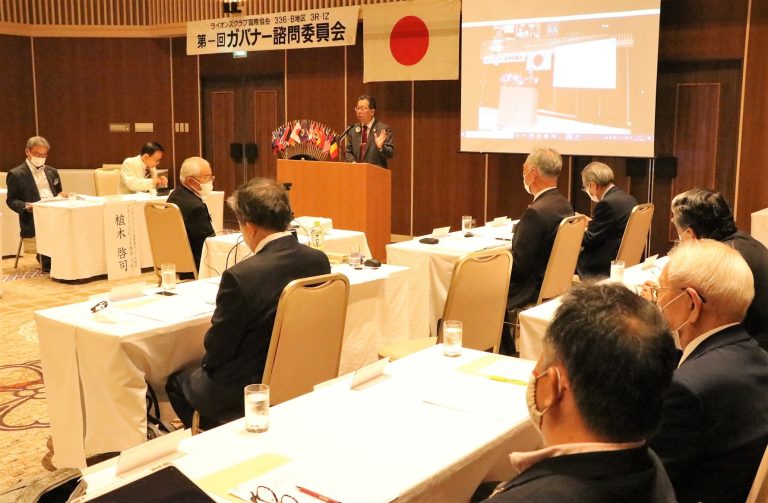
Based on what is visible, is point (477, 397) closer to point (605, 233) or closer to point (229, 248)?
point (229, 248)

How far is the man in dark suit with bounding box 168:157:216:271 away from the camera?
591 cm

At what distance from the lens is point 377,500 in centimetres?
170

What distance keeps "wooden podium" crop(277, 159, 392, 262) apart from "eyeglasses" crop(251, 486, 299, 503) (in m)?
5.71

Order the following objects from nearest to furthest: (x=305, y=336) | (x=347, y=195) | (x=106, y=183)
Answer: (x=305, y=336)
(x=347, y=195)
(x=106, y=183)

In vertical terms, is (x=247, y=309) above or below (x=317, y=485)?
above

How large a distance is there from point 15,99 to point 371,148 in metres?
6.98

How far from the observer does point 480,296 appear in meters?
3.74

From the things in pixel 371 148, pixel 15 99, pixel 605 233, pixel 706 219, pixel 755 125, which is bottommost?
pixel 605 233

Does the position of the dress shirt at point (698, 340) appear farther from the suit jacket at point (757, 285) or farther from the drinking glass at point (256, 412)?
the drinking glass at point (256, 412)

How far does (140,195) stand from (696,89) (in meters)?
5.69

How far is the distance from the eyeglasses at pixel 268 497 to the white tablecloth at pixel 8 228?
801 cm

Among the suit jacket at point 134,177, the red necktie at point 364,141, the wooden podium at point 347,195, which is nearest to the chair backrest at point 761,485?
the wooden podium at point 347,195

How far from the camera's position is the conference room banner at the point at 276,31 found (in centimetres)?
966

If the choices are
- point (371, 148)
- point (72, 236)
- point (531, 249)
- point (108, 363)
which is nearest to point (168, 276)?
point (108, 363)
